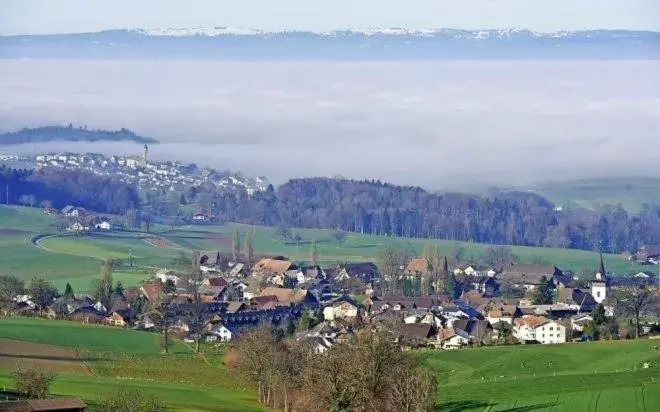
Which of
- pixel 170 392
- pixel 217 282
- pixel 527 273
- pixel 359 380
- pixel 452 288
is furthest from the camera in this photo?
pixel 527 273

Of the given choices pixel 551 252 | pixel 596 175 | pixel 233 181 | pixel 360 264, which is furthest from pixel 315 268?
pixel 596 175

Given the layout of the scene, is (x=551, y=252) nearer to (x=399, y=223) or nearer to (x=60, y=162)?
(x=399, y=223)

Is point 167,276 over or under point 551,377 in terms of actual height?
under

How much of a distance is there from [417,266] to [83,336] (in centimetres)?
2432

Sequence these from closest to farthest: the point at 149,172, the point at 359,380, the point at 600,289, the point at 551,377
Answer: the point at 359,380 → the point at 551,377 → the point at 600,289 → the point at 149,172

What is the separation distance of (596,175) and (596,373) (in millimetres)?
103768

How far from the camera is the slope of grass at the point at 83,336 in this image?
41750mm

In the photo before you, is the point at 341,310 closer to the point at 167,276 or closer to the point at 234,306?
the point at 234,306

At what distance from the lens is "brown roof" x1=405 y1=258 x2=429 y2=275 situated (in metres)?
63.8

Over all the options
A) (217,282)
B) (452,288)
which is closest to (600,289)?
(452,288)

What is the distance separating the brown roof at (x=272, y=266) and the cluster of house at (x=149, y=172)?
48291 millimetres

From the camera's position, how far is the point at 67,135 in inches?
6841

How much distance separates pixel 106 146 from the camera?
167 meters

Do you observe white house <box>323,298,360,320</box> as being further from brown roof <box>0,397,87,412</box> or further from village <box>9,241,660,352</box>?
brown roof <box>0,397,87,412</box>
